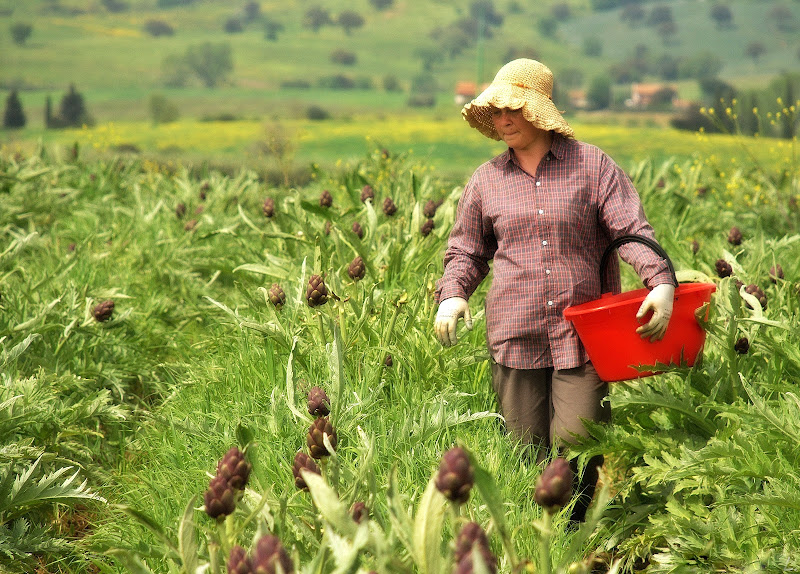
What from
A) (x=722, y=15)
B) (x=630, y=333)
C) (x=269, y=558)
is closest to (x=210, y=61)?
(x=722, y=15)

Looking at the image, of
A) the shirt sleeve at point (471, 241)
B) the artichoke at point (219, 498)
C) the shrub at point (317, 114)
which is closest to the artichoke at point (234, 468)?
the artichoke at point (219, 498)

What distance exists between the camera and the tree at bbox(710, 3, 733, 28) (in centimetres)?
2274

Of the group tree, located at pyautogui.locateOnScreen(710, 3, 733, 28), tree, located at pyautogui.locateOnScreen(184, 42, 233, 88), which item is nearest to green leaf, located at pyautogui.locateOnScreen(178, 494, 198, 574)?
tree, located at pyautogui.locateOnScreen(184, 42, 233, 88)

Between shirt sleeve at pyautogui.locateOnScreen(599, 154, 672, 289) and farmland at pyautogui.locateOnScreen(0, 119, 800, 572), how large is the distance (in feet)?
1.08

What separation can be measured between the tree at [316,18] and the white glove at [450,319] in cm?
2322

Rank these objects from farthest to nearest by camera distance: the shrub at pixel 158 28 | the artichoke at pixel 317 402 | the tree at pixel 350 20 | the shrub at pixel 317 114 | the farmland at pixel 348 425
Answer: the tree at pixel 350 20 < the shrub at pixel 158 28 < the shrub at pixel 317 114 < the artichoke at pixel 317 402 < the farmland at pixel 348 425

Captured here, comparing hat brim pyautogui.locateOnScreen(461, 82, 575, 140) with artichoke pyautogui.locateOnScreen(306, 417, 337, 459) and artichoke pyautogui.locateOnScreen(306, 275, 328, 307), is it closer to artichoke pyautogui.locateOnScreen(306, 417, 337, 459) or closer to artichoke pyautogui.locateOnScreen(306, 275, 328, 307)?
artichoke pyautogui.locateOnScreen(306, 275, 328, 307)

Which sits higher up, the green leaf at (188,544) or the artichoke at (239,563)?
the artichoke at (239,563)

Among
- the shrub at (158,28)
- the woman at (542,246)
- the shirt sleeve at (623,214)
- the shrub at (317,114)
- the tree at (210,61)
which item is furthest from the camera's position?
the shrub at (158,28)

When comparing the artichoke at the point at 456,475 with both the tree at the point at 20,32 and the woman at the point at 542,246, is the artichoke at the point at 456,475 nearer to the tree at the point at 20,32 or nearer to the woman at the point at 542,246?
the woman at the point at 542,246

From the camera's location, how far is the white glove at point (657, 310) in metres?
2.36

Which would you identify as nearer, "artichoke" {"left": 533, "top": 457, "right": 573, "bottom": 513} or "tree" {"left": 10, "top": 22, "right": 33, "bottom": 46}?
"artichoke" {"left": 533, "top": 457, "right": 573, "bottom": 513}

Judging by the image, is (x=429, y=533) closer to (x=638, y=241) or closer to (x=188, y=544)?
(x=188, y=544)

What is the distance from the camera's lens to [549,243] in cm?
264
